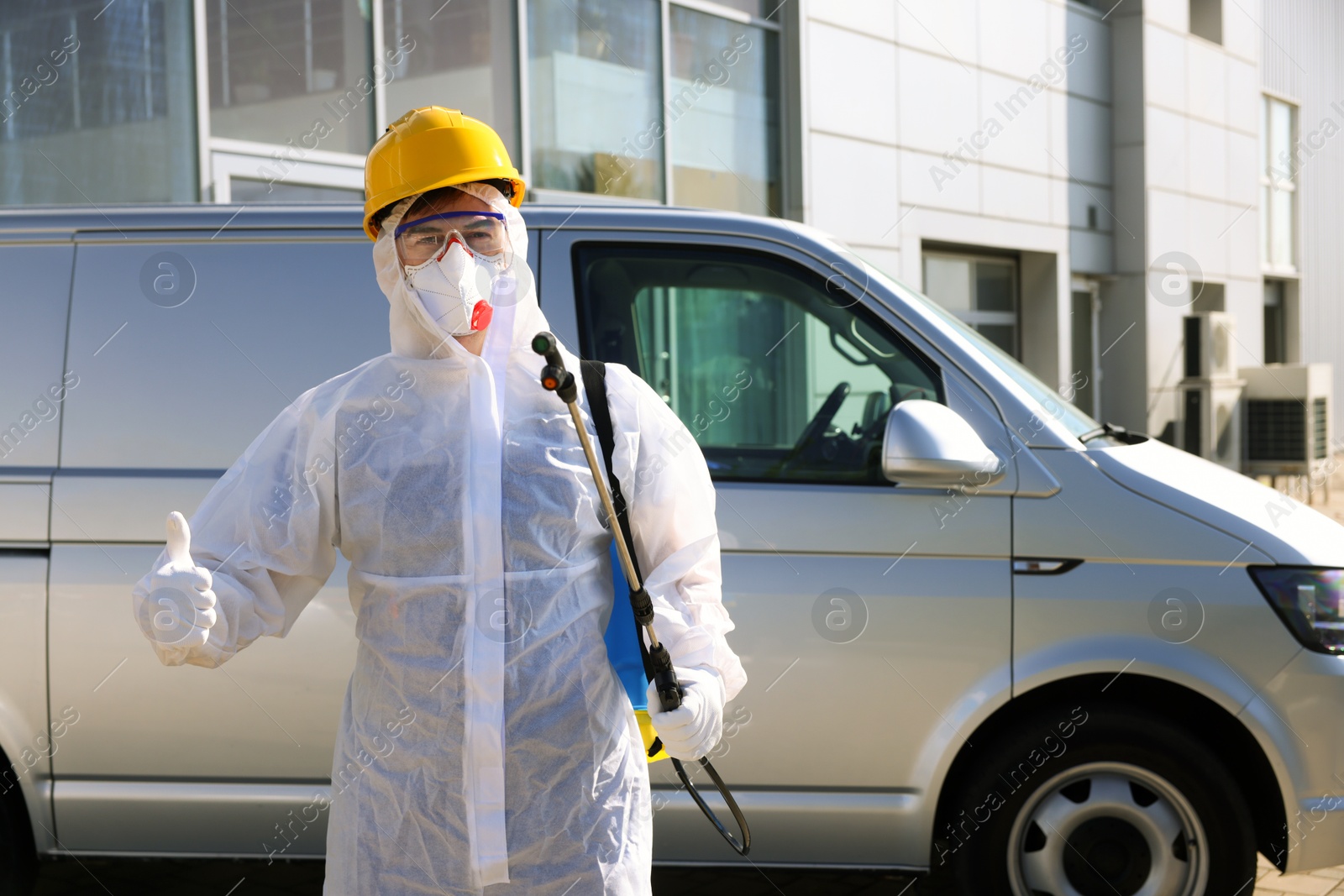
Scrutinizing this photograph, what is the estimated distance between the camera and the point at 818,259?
3.58 metres

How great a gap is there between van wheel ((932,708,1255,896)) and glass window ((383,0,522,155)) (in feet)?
21.4

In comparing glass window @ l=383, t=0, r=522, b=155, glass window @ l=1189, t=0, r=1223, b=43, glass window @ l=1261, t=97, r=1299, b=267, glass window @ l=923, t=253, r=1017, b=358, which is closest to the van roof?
glass window @ l=383, t=0, r=522, b=155

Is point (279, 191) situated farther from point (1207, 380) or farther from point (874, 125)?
point (1207, 380)

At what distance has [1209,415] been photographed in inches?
565

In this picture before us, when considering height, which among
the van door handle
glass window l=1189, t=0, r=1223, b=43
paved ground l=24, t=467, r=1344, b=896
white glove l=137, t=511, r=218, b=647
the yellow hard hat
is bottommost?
paved ground l=24, t=467, r=1344, b=896

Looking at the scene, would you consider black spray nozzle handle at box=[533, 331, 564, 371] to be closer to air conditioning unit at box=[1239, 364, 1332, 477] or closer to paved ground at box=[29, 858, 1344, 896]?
paved ground at box=[29, 858, 1344, 896]

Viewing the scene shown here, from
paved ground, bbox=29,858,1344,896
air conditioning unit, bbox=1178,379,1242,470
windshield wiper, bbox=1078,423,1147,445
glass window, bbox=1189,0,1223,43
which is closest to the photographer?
windshield wiper, bbox=1078,423,1147,445

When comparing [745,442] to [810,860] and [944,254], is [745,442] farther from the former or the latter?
[944,254]

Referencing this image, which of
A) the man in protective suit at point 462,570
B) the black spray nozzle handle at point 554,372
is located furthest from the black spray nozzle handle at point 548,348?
the man in protective suit at point 462,570

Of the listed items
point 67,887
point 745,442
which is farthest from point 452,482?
point 67,887

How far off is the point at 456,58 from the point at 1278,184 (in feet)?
50.6

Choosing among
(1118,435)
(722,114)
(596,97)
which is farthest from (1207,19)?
(1118,435)

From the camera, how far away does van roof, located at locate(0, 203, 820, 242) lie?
11.7 feet

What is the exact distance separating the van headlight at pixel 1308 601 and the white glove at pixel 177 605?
8.76 feet
